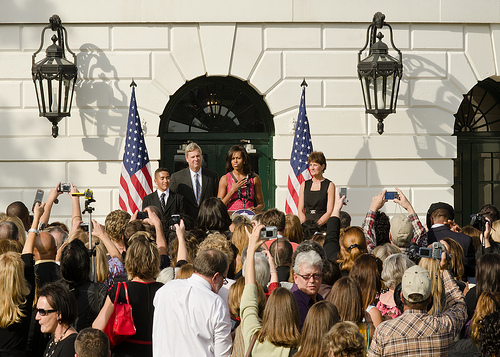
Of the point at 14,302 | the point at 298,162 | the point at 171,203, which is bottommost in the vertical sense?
the point at 14,302

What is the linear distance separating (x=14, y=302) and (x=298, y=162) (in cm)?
718

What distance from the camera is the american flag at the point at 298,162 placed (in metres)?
12.4

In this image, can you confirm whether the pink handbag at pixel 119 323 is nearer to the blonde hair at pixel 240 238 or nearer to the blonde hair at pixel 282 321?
the blonde hair at pixel 282 321

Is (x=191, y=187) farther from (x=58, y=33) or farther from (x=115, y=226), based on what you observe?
(x=115, y=226)

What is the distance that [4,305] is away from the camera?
19.0 ft

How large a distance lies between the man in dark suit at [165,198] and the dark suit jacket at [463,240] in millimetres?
3682

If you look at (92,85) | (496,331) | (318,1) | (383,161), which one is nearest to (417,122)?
(383,161)

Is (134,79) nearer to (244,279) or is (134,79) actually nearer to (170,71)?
(170,71)

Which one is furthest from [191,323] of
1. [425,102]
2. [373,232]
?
[425,102]

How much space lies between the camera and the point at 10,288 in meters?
5.79

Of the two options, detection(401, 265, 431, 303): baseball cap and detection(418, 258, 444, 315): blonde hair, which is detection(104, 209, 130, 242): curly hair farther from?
detection(401, 265, 431, 303): baseball cap

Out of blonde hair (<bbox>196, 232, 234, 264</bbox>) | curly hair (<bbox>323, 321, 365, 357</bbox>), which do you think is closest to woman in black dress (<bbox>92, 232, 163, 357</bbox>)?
blonde hair (<bbox>196, 232, 234, 264</bbox>)

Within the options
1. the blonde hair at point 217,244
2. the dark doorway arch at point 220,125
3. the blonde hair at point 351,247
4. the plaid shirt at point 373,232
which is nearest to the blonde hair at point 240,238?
the blonde hair at point 217,244

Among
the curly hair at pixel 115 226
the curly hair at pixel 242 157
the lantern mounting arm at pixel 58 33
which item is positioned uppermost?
the lantern mounting arm at pixel 58 33
